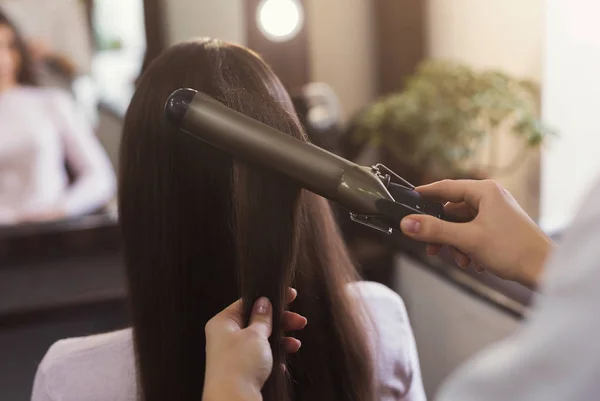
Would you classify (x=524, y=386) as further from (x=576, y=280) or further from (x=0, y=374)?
(x=0, y=374)

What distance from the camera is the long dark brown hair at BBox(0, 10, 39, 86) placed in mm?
1461

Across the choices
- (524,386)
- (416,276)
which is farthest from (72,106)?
(524,386)

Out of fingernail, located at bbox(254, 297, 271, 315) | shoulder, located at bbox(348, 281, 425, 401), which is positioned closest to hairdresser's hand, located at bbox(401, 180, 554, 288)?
fingernail, located at bbox(254, 297, 271, 315)

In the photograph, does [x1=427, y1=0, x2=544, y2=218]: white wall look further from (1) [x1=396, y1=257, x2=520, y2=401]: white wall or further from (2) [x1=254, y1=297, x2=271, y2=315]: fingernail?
(2) [x1=254, y1=297, x2=271, y2=315]: fingernail

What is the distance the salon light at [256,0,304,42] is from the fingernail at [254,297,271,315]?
4.52ft

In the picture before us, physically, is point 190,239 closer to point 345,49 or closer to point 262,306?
point 262,306

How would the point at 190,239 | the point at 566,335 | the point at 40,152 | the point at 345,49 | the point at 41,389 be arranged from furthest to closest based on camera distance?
the point at 345,49 < the point at 40,152 < the point at 41,389 < the point at 190,239 < the point at 566,335

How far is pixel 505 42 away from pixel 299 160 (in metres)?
1.32

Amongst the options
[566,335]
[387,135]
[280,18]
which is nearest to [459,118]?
[387,135]

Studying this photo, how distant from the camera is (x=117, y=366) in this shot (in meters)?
0.71

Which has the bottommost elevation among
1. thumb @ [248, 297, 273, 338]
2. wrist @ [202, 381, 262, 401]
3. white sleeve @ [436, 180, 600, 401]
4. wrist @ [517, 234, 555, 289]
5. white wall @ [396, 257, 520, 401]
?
white wall @ [396, 257, 520, 401]

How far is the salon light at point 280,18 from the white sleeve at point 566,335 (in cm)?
161

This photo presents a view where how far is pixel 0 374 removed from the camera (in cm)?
143

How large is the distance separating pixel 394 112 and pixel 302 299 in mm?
997
